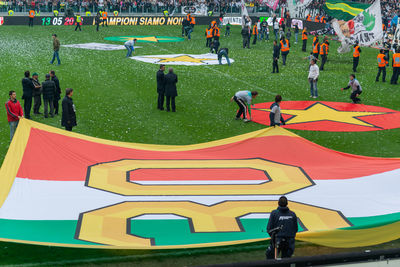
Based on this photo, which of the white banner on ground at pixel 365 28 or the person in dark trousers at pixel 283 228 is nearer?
the person in dark trousers at pixel 283 228

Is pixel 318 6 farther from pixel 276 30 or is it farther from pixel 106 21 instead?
pixel 106 21

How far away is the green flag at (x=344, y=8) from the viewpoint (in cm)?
3460

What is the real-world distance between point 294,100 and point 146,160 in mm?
10901

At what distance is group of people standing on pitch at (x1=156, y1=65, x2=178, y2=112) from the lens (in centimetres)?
2131

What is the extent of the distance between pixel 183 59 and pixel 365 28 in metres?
11.1

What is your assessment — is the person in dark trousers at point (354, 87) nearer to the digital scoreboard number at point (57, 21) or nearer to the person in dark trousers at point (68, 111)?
the person in dark trousers at point (68, 111)

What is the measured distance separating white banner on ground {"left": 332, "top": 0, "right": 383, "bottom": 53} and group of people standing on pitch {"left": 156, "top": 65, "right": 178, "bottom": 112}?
15610 millimetres

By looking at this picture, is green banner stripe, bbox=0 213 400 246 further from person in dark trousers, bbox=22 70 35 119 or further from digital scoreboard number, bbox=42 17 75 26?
digital scoreboard number, bbox=42 17 75 26

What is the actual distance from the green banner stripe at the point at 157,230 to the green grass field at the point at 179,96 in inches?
14.7

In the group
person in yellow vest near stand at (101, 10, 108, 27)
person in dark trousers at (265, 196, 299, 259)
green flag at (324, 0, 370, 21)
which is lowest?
person in dark trousers at (265, 196, 299, 259)

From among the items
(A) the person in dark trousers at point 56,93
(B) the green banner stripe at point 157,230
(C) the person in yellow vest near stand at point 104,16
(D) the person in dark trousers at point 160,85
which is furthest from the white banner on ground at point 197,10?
(B) the green banner stripe at point 157,230

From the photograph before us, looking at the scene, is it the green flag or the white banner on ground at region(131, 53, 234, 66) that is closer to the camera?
the white banner on ground at region(131, 53, 234, 66)

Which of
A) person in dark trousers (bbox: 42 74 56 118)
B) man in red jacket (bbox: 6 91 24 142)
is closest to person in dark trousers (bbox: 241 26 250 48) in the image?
person in dark trousers (bbox: 42 74 56 118)

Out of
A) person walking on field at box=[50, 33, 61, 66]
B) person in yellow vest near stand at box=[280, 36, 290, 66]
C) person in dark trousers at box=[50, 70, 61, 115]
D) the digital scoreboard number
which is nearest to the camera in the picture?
person in dark trousers at box=[50, 70, 61, 115]
